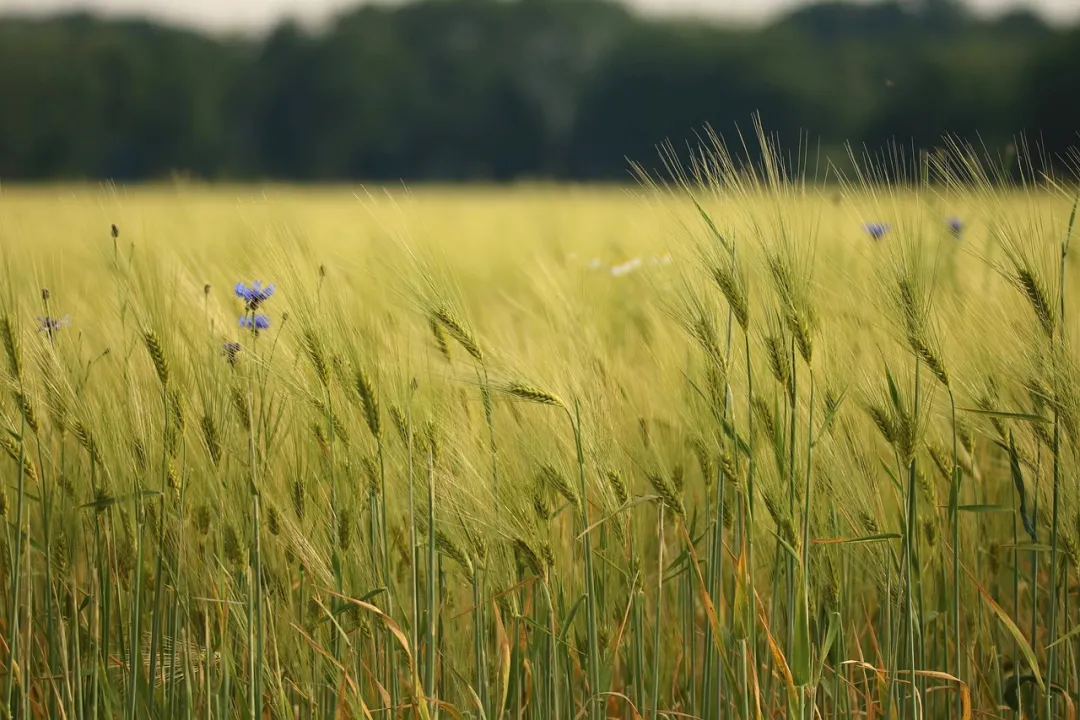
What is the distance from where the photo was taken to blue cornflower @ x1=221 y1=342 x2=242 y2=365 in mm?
1237

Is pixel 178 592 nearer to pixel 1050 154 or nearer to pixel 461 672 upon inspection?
pixel 461 672

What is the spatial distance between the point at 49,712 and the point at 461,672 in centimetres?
58

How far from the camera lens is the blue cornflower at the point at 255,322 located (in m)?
1.21

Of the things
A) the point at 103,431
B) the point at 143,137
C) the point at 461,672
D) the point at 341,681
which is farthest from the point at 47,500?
the point at 143,137

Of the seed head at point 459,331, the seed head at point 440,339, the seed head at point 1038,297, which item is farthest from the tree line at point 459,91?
the seed head at point 459,331

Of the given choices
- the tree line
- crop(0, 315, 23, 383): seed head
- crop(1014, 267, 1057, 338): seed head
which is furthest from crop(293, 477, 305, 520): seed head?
the tree line

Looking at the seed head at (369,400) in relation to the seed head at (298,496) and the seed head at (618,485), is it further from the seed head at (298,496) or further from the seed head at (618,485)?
the seed head at (618,485)

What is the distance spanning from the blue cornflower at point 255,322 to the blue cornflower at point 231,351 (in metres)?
0.03

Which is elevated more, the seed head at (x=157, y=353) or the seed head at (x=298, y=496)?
the seed head at (x=157, y=353)

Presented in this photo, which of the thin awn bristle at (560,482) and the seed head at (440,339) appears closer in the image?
the thin awn bristle at (560,482)

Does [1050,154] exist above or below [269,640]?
above

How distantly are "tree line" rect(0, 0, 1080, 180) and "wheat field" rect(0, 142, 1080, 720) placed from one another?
20.8 metres

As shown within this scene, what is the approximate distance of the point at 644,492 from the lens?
1507 mm

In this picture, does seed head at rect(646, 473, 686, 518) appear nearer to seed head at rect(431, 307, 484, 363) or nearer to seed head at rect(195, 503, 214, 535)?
seed head at rect(431, 307, 484, 363)
